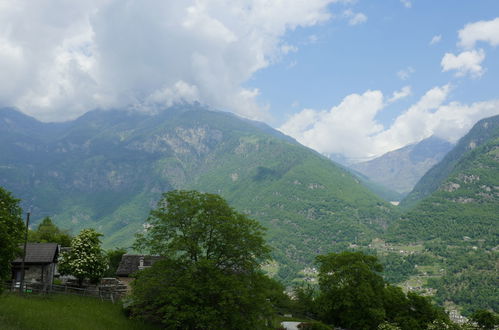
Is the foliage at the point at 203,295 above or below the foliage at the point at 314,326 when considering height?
above

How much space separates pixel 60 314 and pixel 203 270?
16.0 metres

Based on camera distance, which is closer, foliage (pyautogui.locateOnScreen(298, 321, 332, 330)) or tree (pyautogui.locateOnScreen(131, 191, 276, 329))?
tree (pyautogui.locateOnScreen(131, 191, 276, 329))

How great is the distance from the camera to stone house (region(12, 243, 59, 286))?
5228cm

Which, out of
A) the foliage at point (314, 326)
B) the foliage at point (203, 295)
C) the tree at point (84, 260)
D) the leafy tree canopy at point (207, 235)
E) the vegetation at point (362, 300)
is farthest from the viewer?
the vegetation at point (362, 300)

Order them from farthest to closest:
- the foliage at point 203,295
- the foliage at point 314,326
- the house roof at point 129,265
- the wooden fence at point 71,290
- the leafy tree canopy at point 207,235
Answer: the house roof at point 129,265
the foliage at point 314,326
the wooden fence at point 71,290
the leafy tree canopy at point 207,235
the foliage at point 203,295

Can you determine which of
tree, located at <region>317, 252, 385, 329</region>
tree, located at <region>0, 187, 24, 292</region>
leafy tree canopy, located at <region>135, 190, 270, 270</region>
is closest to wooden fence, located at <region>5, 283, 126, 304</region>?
tree, located at <region>0, 187, 24, 292</region>

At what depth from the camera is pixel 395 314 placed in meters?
68.5

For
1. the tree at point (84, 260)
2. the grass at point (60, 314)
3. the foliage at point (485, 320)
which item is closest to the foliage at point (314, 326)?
the grass at point (60, 314)

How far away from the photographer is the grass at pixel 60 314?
113 ft

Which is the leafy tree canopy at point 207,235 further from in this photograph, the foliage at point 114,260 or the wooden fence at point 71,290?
the foliage at point 114,260

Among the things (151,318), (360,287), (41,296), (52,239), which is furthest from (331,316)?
(52,239)

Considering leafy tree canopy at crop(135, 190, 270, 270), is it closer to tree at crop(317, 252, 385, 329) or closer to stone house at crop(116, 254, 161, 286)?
tree at crop(317, 252, 385, 329)

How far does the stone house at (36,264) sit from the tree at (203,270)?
20885 millimetres

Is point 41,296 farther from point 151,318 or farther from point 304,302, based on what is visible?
point 304,302
